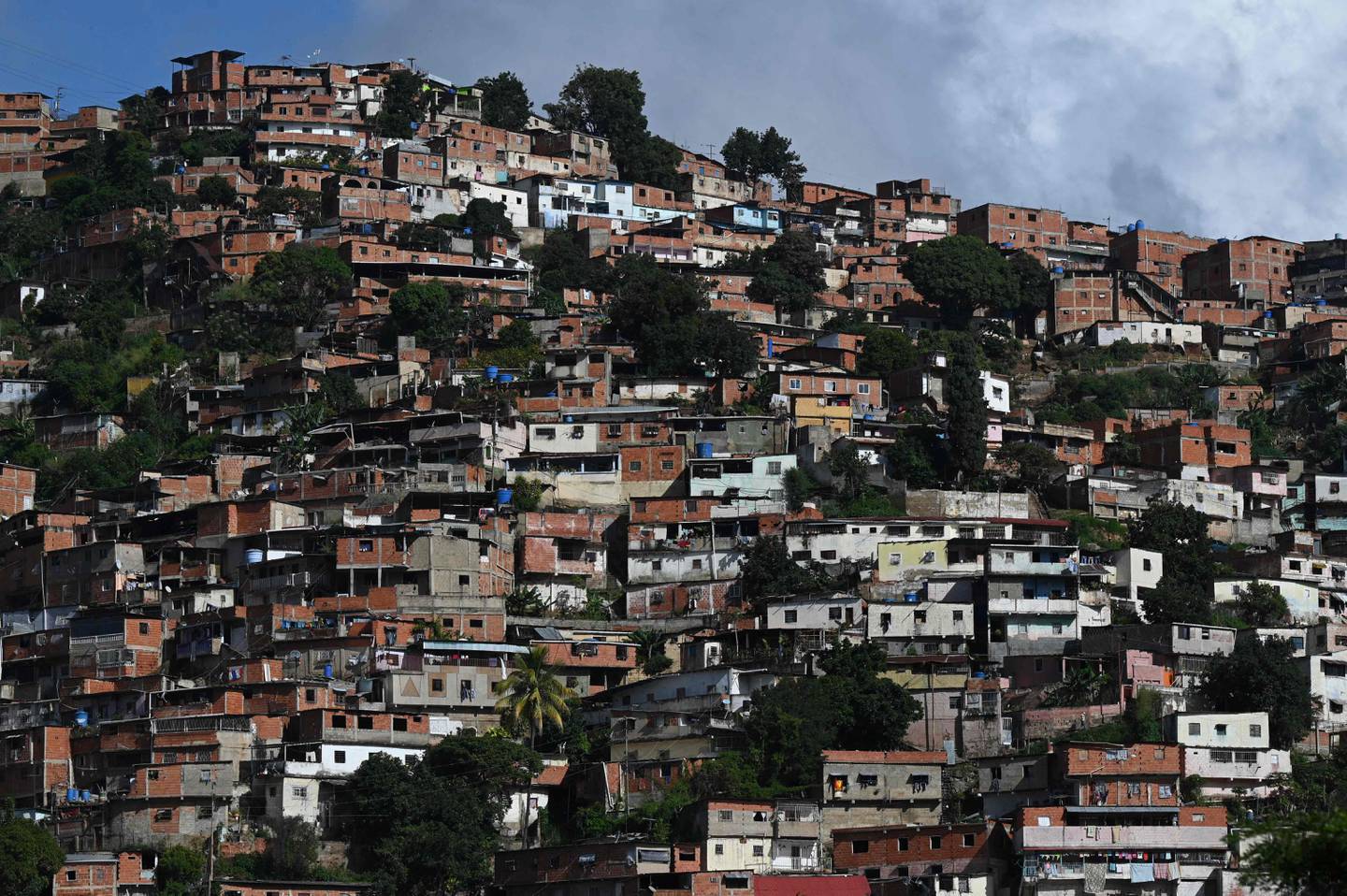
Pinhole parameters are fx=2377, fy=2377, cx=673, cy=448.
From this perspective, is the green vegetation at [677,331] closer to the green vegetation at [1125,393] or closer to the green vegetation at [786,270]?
the green vegetation at [786,270]

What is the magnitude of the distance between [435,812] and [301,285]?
34.0m

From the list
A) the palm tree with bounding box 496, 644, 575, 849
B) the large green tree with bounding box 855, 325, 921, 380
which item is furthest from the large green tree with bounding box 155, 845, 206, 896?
the large green tree with bounding box 855, 325, 921, 380

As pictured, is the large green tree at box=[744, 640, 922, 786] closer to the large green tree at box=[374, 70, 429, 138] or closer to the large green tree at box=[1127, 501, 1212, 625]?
the large green tree at box=[1127, 501, 1212, 625]

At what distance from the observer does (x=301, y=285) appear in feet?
265

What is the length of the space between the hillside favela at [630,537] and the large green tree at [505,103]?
400cm

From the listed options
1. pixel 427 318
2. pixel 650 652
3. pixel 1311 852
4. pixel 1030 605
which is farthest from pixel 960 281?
pixel 1311 852

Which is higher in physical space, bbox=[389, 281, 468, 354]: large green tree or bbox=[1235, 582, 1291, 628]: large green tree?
bbox=[389, 281, 468, 354]: large green tree

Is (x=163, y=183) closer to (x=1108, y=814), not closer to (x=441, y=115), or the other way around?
(x=441, y=115)

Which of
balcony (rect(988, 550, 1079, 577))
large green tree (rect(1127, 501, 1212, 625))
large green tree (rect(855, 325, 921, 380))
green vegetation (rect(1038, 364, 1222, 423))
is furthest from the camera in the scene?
green vegetation (rect(1038, 364, 1222, 423))

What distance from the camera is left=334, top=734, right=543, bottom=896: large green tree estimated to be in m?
49.8

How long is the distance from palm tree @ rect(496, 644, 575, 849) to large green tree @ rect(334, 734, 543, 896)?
2225mm

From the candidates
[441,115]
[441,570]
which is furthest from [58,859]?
[441,115]

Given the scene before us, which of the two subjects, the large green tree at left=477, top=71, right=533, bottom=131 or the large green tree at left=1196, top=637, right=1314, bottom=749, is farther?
the large green tree at left=477, top=71, right=533, bottom=131

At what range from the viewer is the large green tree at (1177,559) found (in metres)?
59.6
